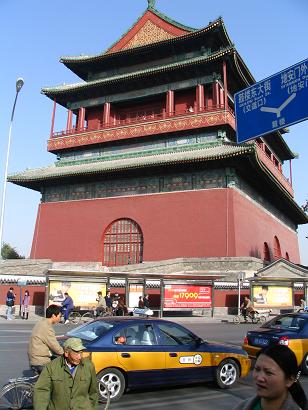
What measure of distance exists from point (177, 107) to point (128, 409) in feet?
87.3

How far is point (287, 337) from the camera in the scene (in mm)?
8734

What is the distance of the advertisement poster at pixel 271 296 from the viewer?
72.5ft

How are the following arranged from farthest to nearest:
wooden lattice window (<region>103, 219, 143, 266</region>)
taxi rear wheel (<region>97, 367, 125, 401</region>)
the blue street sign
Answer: wooden lattice window (<region>103, 219, 143, 266</region>) < the blue street sign < taxi rear wheel (<region>97, 367, 125, 401</region>)

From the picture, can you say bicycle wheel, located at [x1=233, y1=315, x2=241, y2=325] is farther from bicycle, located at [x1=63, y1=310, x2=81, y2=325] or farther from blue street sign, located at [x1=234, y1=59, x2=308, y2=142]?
blue street sign, located at [x1=234, y1=59, x2=308, y2=142]

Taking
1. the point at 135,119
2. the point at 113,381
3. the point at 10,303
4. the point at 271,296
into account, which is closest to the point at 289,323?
the point at 113,381

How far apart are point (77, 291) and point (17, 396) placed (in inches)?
606

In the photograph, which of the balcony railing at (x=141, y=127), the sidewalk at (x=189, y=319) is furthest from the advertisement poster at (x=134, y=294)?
the balcony railing at (x=141, y=127)

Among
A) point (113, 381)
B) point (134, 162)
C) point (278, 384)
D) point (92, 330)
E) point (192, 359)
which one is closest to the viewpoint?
point (278, 384)

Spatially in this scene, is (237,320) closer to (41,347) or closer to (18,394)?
(41,347)

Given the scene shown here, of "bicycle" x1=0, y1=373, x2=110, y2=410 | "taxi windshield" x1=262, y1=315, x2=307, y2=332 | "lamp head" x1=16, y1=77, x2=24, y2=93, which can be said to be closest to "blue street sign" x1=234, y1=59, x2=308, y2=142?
"taxi windshield" x1=262, y1=315, x2=307, y2=332

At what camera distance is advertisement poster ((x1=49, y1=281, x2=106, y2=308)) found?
66.7 feet

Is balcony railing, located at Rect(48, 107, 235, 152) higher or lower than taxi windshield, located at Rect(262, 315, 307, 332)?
higher

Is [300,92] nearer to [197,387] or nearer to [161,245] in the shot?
[197,387]

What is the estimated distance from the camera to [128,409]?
608 centimetres
